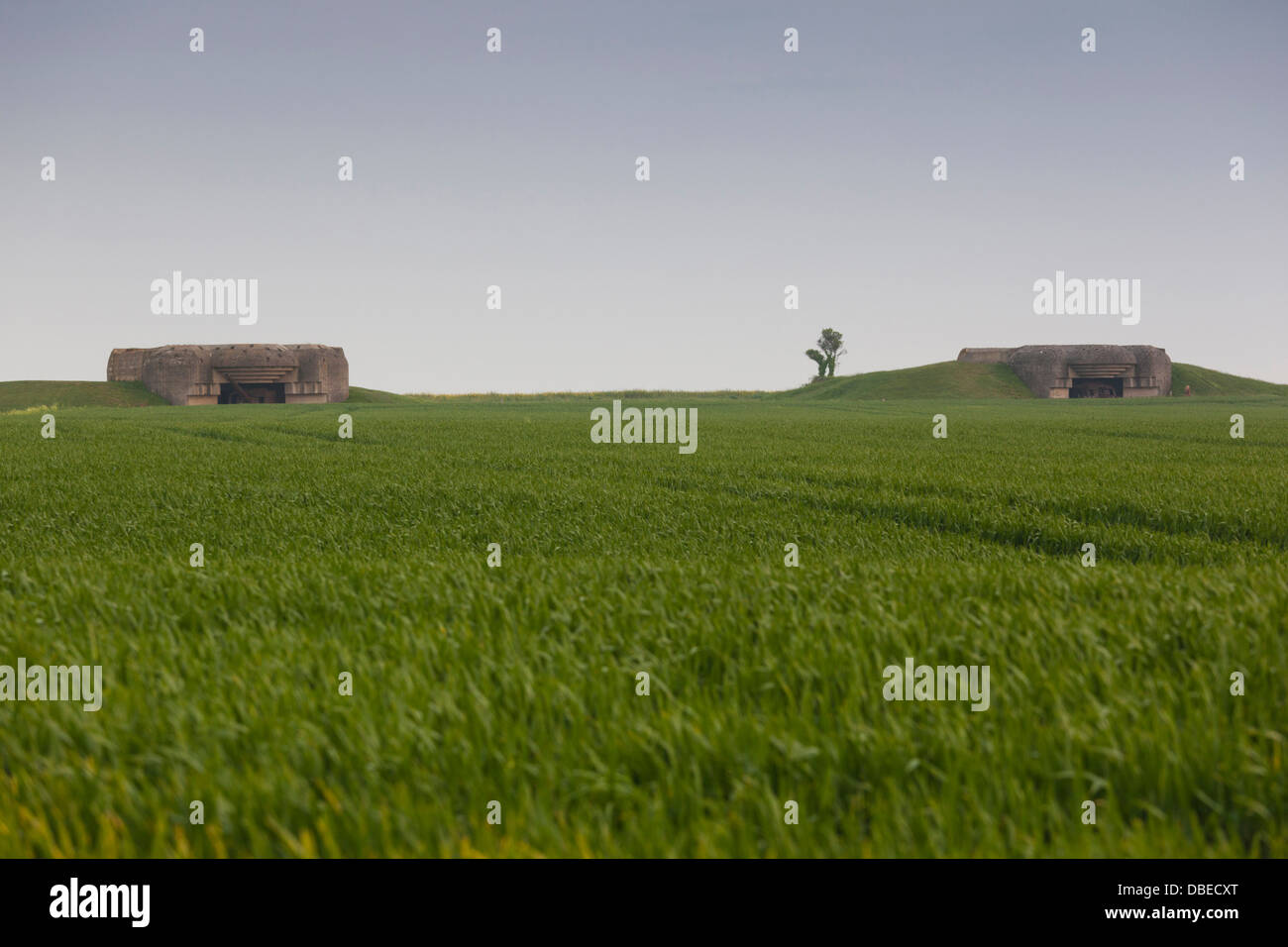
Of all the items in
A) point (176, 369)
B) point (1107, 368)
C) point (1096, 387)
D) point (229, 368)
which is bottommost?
point (1096, 387)

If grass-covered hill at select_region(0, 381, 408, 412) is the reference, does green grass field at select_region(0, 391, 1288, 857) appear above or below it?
below

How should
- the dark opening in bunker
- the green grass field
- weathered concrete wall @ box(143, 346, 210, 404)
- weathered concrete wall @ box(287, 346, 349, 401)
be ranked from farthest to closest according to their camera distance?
1. the dark opening in bunker
2. weathered concrete wall @ box(287, 346, 349, 401)
3. weathered concrete wall @ box(143, 346, 210, 404)
4. the green grass field

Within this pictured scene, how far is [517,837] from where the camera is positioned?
2428mm

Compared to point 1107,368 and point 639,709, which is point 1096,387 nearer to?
→ point 1107,368

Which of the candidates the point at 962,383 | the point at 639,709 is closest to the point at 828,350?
the point at 962,383

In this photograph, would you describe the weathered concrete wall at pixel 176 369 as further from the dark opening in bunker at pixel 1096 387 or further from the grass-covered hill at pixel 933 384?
the dark opening in bunker at pixel 1096 387

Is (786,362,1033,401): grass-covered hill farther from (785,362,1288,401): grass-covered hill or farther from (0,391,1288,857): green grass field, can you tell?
(0,391,1288,857): green grass field

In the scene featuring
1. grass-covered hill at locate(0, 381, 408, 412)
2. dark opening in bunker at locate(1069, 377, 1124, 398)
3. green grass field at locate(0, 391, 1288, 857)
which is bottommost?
green grass field at locate(0, 391, 1288, 857)

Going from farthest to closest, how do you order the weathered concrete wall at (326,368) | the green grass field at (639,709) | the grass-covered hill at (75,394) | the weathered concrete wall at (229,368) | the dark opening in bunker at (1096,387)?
the dark opening in bunker at (1096,387) < the weathered concrete wall at (326,368) < the weathered concrete wall at (229,368) < the grass-covered hill at (75,394) < the green grass field at (639,709)

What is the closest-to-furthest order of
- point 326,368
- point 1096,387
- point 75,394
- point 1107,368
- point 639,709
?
point 639,709 < point 75,394 < point 326,368 < point 1107,368 < point 1096,387

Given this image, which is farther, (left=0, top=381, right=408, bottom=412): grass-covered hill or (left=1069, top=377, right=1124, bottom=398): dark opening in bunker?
(left=1069, top=377, right=1124, bottom=398): dark opening in bunker

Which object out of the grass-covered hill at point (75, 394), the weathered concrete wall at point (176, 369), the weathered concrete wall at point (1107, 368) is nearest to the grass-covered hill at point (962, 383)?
the weathered concrete wall at point (1107, 368)

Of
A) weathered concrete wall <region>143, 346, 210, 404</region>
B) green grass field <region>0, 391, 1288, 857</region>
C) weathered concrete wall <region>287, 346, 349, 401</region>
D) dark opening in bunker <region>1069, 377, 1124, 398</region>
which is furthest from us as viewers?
dark opening in bunker <region>1069, 377, 1124, 398</region>

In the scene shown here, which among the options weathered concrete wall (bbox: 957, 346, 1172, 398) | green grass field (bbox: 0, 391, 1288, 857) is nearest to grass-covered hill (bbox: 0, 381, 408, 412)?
green grass field (bbox: 0, 391, 1288, 857)
